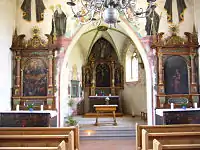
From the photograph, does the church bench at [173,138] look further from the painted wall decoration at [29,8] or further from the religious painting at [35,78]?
the painted wall decoration at [29,8]

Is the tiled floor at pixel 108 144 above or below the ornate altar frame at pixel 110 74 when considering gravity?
below

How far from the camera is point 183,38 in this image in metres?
8.75

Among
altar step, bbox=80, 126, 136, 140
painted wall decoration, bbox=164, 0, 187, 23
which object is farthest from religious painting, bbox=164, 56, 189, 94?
altar step, bbox=80, 126, 136, 140

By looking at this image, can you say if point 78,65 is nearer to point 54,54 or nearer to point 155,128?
point 54,54

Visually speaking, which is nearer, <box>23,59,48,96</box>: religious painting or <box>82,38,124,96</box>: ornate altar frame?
<box>23,59,48,96</box>: religious painting

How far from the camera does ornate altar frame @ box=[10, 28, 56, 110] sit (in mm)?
8406

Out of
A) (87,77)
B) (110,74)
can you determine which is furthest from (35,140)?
(110,74)

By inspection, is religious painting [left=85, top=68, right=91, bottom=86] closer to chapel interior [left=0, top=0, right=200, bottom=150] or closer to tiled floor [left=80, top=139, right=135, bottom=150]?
chapel interior [left=0, top=0, right=200, bottom=150]

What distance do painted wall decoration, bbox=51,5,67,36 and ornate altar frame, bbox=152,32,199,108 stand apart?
12.2ft

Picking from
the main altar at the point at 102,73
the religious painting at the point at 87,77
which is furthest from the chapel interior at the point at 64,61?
the religious painting at the point at 87,77

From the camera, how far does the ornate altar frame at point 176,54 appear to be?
27.7 ft

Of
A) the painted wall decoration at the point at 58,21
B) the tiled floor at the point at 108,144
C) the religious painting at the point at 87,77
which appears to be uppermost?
the painted wall decoration at the point at 58,21

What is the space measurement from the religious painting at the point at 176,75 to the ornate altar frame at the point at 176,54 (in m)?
0.12

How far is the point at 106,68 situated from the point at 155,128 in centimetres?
A: 979
